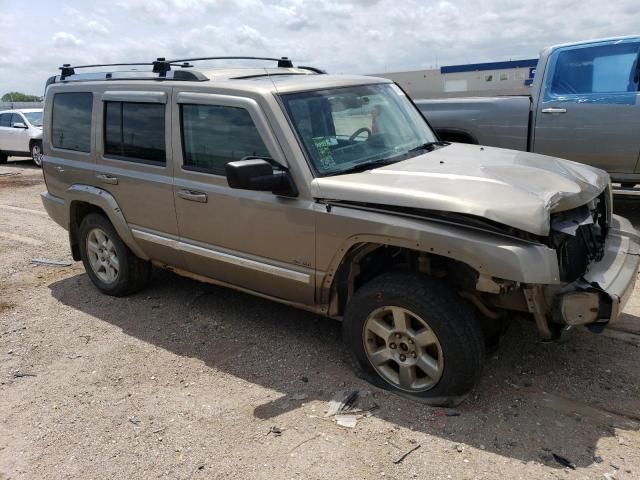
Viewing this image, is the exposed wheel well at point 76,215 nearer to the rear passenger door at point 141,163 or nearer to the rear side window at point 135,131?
the rear passenger door at point 141,163

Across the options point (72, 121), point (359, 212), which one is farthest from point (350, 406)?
point (72, 121)

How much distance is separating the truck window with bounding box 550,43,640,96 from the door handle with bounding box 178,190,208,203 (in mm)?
4806

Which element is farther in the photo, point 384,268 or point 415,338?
point 384,268

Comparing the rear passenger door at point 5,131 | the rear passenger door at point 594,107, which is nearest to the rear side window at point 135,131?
the rear passenger door at point 594,107

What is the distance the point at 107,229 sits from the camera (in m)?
5.16

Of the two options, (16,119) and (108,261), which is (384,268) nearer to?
(108,261)

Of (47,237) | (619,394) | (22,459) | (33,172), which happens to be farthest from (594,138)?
(33,172)

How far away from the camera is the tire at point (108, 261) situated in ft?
16.9

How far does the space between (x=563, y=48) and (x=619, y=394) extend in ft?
16.3

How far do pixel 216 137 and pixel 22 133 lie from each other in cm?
1451

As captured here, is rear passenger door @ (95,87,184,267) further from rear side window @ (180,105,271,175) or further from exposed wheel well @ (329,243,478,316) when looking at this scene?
exposed wheel well @ (329,243,478,316)

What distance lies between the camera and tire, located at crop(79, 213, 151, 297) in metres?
5.16

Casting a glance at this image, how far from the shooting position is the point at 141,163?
4.58 m

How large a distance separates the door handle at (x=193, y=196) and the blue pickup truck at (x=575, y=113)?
4010mm
